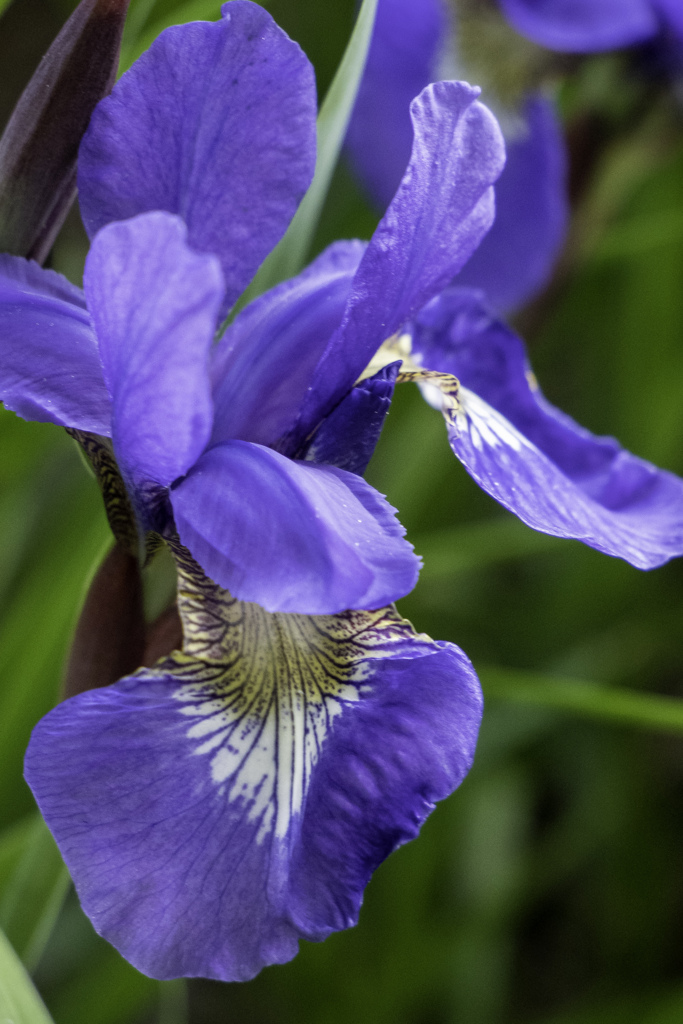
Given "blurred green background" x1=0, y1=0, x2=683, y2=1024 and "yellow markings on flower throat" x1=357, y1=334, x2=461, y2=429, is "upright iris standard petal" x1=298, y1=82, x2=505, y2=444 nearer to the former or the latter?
"yellow markings on flower throat" x1=357, y1=334, x2=461, y2=429

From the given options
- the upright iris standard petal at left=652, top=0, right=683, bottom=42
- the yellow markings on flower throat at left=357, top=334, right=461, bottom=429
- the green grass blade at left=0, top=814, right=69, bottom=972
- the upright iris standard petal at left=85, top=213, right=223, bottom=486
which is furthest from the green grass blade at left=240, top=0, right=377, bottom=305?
the upright iris standard petal at left=652, top=0, right=683, bottom=42

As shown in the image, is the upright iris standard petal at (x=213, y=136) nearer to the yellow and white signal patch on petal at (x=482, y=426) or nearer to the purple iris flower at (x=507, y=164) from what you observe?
the yellow and white signal patch on petal at (x=482, y=426)

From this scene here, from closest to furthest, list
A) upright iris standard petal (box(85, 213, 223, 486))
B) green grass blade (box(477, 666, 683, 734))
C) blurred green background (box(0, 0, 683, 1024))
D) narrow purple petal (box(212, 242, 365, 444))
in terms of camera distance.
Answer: upright iris standard petal (box(85, 213, 223, 486)) → narrow purple petal (box(212, 242, 365, 444)) → green grass blade (box(477, 666, 683, 734)) → blurred green background (box(0, 0, 683, 1024))

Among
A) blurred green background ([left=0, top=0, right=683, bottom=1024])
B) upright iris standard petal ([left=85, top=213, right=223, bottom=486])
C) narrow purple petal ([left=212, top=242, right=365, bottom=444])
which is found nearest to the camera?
upright iris standard petal ([left=85, top=213, right=223, bottom=486])

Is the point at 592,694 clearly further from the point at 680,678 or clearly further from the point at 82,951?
the point at 680,678

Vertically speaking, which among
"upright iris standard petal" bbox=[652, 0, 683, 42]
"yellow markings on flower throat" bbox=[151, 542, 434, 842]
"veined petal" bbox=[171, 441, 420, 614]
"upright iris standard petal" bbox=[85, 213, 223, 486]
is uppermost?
"upright iris standard petal" bbox=[652, 0, 683, 42]

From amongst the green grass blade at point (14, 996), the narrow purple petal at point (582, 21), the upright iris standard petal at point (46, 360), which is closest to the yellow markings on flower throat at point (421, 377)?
the upright iris standard petal at point (46, 360)

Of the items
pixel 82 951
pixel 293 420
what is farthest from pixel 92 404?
pixel 82 951
